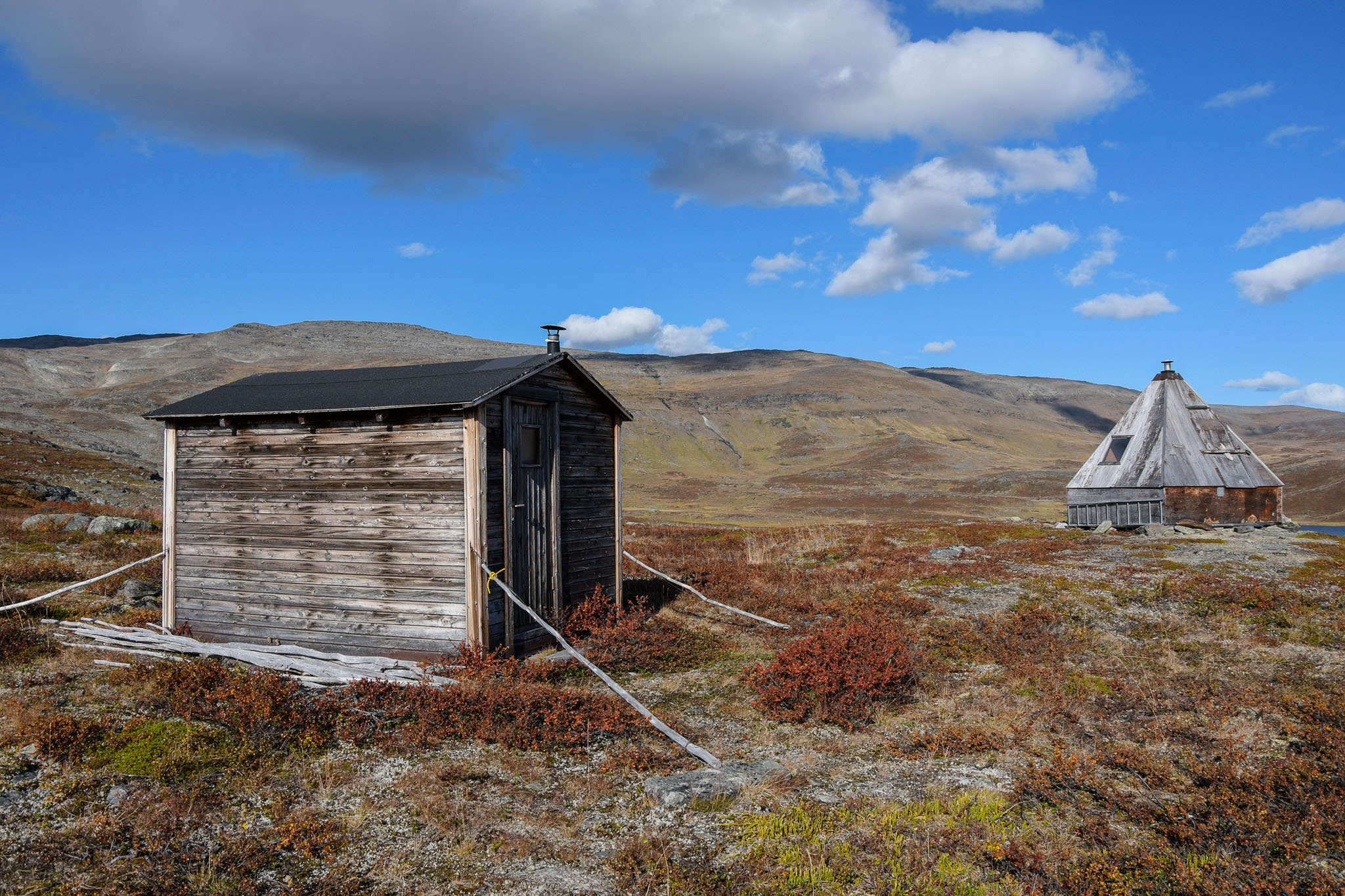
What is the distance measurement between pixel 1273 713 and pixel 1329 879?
4.49m

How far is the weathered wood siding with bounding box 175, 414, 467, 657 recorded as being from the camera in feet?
Result: 39.0

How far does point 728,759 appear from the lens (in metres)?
8.73

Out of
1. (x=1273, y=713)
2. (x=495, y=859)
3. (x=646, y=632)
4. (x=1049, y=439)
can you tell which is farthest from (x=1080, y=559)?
(x=1049, y=439)

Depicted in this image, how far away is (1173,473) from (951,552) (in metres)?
14.0

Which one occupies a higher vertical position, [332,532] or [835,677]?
[332,532]

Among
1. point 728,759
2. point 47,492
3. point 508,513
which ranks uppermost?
point 508,513

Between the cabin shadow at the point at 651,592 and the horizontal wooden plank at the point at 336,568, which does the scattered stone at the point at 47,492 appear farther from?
the cabin shadow at the point at 651,592

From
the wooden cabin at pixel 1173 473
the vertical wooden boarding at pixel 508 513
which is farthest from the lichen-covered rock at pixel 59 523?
the wooden cabin at pixel 1173 473

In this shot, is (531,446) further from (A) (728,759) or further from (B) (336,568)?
(A) (728,759)

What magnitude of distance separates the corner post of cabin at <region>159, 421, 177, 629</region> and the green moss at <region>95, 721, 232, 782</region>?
5.50 m

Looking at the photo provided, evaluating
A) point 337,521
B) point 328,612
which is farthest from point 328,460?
point 328,612

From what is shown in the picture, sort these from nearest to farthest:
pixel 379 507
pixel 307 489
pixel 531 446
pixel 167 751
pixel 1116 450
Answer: pixel 167 751
pixel 379 507
pixel 307 489
pixel 531 446
pixel 1116 450

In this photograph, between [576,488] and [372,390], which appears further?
[576,488]

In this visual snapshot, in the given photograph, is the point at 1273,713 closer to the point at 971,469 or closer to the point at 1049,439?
the point at 971,469
